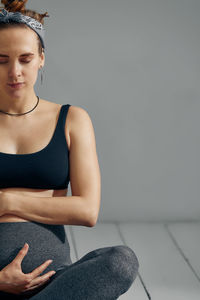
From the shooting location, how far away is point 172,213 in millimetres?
4266

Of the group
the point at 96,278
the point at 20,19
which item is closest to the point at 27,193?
the point at 96,278

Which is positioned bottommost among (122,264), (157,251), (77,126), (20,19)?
(157,251)

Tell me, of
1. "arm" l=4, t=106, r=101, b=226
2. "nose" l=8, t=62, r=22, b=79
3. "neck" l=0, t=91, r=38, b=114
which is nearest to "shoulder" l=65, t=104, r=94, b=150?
"arm" l=4, t=106, r=101, b=226

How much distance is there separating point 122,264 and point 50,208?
330 millimetres

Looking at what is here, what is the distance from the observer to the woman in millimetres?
1666

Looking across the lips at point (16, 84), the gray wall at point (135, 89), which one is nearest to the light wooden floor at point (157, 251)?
the gray wall at point (135, 89)

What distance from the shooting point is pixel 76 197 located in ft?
6.23

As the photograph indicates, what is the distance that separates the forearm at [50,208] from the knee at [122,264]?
0.23m

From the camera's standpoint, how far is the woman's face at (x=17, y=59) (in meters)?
1.83

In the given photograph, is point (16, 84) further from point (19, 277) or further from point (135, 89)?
point (135, 89)

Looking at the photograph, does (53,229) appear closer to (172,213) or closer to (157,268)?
(157,268)

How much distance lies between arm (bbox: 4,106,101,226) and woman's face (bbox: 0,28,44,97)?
0.76 feet

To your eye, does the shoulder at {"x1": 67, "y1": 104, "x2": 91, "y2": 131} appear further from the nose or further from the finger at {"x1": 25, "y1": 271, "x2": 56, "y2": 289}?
the finger at {"x1": 25, "y1": 271, "x2": 56, "y2": 289}

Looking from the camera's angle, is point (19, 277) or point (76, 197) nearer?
point (19, 277)
